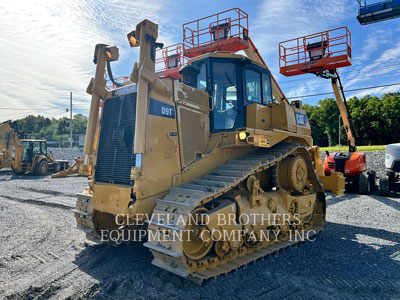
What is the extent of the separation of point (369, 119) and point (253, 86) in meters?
44.9

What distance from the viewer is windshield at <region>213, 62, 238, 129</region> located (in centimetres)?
557

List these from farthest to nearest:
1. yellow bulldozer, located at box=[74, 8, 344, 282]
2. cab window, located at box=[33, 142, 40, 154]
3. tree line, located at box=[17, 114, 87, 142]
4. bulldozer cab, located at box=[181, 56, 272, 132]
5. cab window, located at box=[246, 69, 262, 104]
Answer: tree line, located at box=[17, 114, 87, 142], cab window, located at box=[33, 142, 40, 154], cab window, located at box=[246, 69, 262, 104], bulldozer cab, located at box=[181, 56, 272, 132], yellow bulldozer, located at box=[74, 8, 344, 282]

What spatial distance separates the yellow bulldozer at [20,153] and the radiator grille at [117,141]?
17.1 m

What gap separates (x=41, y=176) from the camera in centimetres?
1989

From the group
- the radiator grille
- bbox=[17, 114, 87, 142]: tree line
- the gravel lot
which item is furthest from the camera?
bbox=[17, 114, 87, 142]: tree line

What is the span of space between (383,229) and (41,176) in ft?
64.0

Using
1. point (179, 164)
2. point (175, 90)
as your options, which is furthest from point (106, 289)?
point (175, 90)

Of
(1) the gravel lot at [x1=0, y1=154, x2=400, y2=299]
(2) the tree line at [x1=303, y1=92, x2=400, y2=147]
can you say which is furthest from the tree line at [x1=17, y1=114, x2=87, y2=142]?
(1) the gravel lot at [x1=0, y1=154, x2=400, y2=299]

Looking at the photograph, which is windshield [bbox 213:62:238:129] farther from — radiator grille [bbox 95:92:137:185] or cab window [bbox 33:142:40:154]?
→ cab window [bbox 33:142:40:154]

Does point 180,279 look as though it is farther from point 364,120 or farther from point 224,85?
point 364,120

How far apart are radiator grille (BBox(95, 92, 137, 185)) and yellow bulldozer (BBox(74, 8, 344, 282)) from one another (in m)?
0.02

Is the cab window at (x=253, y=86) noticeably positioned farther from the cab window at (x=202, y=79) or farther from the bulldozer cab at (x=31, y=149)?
the bulldozer cab at (x=31, y=149)

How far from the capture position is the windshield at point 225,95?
557 centimetres

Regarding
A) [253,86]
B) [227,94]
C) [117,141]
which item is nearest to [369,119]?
[253,86]
